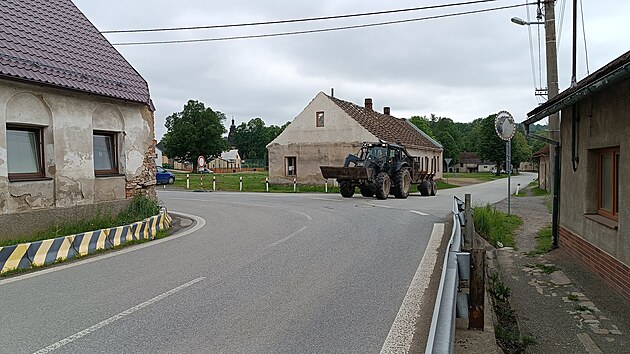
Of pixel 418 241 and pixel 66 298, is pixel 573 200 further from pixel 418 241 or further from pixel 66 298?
pixel 66 298

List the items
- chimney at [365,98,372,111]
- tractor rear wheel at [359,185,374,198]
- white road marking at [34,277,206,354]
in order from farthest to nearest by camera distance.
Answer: chimney at [365,98,372,111] → tractor rear wheel at [359,185,374,198] → white road marking at [34,277,206,354]

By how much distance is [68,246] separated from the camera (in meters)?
9.71

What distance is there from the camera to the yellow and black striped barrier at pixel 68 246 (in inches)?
339

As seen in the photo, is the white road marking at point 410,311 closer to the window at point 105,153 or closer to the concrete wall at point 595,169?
→ the concrete wall at point 595,169

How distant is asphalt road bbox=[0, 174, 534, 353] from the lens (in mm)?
5191

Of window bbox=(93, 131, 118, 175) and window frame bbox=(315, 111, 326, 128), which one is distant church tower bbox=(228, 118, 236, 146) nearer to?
window frame bbox=(315, 111, 326, 128)

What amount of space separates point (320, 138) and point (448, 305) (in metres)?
32.8

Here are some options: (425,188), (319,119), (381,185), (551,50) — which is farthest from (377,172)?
(319,119)

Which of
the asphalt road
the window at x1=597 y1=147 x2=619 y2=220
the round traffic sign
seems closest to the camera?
the asphalt road

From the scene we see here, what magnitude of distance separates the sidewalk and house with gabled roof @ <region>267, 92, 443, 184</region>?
82.2ft

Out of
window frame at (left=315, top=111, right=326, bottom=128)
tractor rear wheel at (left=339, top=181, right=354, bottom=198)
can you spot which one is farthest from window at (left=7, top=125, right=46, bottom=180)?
window frame at (left=315, top=111, right=326, bottom=128)

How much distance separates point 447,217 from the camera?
1636 centimetres

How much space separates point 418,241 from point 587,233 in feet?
11.8

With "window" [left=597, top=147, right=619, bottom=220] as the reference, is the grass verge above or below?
below
